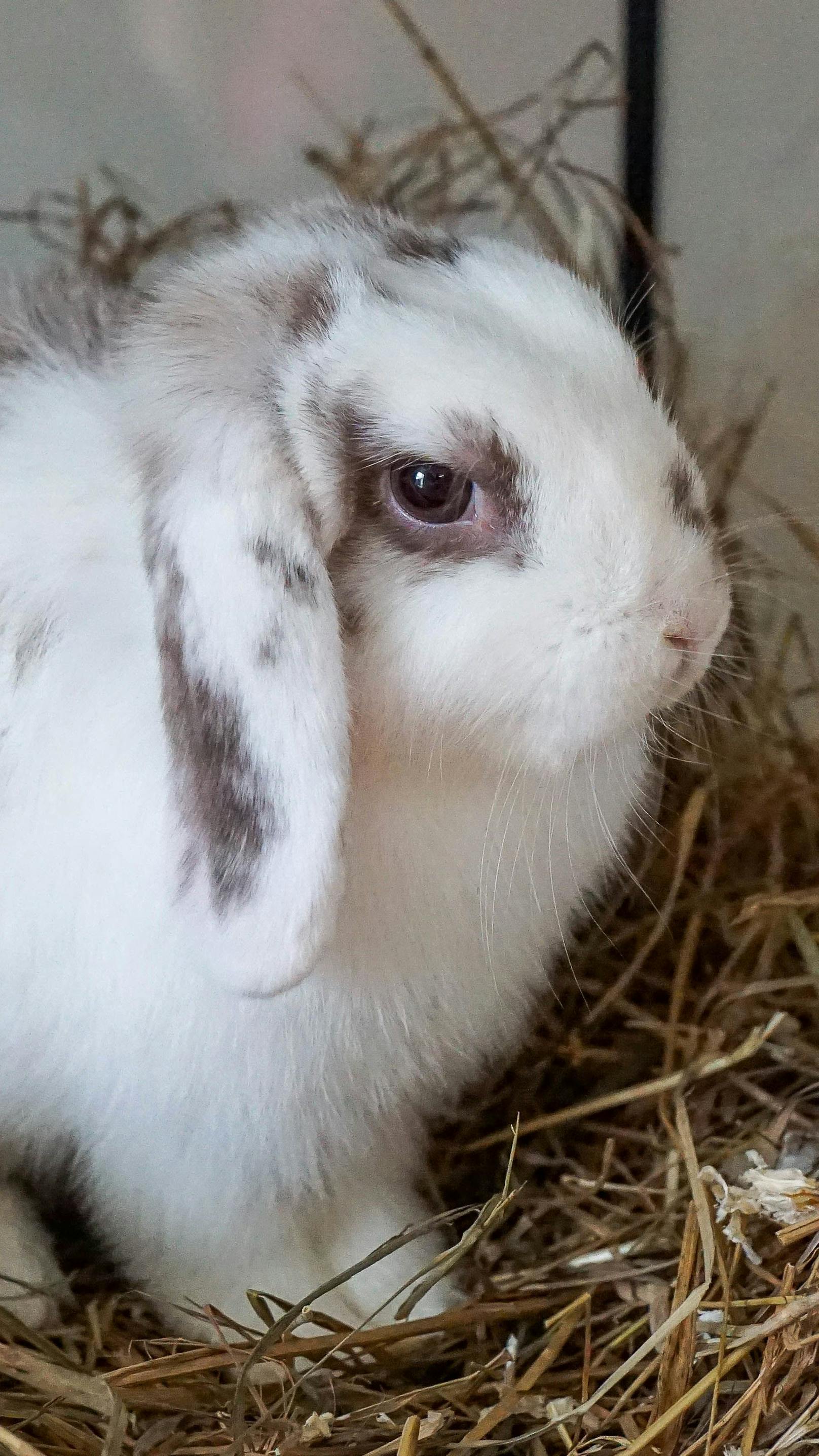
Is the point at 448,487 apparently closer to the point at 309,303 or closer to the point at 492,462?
the point at 492,462

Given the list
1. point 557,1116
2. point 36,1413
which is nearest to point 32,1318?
point 36,1413

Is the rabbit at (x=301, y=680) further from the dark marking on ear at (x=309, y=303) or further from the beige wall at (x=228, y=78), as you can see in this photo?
the beige wall at (x=228, y=78)

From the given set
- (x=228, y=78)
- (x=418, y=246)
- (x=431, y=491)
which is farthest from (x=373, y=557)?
(x=228, y=78)

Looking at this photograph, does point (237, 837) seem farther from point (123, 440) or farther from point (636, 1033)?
point (636, 1033)

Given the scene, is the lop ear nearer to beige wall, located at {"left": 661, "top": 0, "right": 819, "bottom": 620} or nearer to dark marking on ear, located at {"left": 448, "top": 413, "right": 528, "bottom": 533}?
dark marking on ear, located at {"left": 448, "top": 413, "right": 528, "bottom": 533}

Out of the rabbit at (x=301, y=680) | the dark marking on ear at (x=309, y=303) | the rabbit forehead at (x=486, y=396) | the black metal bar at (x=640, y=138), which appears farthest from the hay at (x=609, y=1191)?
the dark marking on ear at (x=309, y=303)

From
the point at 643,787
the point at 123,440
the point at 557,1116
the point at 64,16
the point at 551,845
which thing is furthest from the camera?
the point at 64,16
